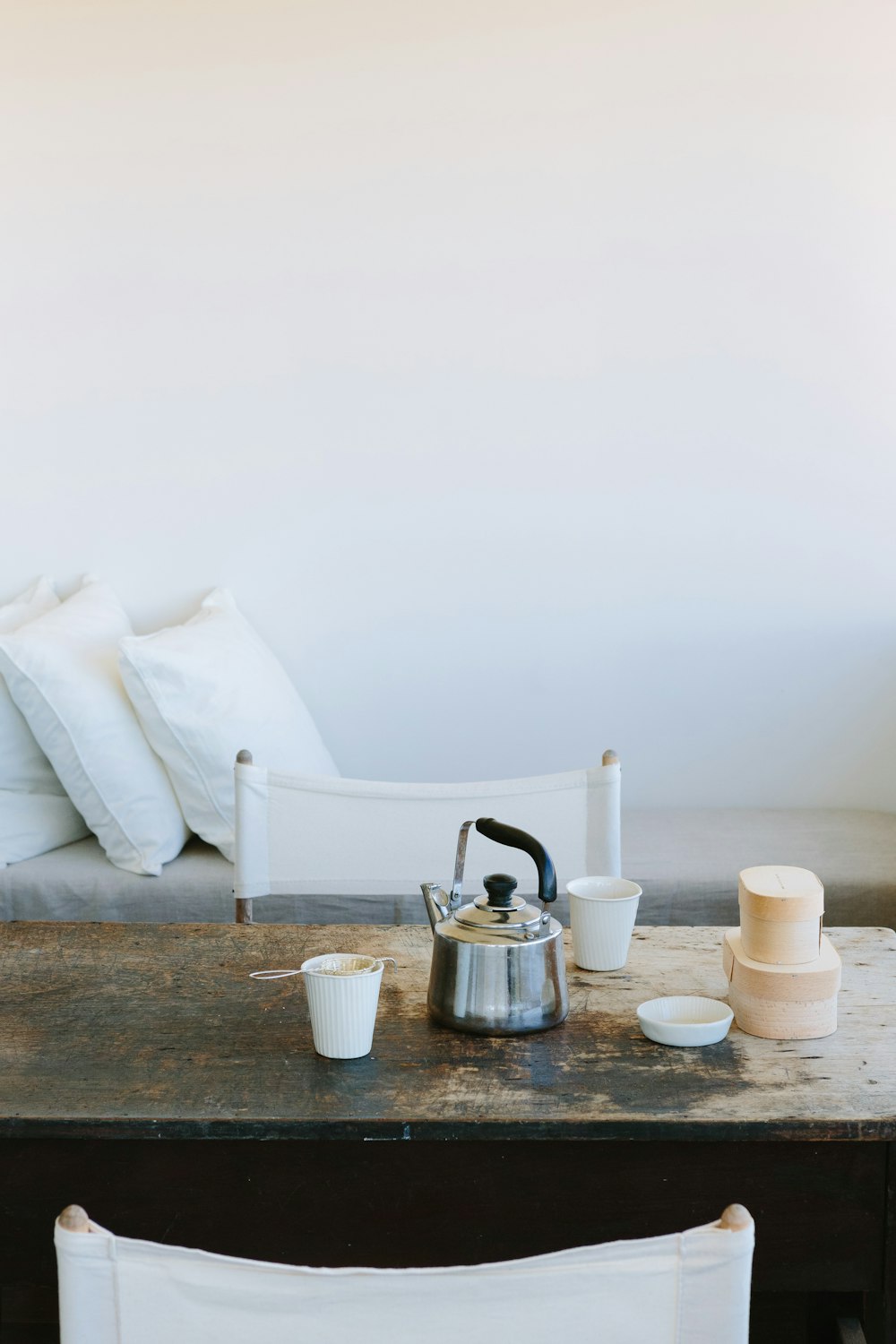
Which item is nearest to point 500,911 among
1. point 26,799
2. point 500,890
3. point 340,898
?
point 500,890

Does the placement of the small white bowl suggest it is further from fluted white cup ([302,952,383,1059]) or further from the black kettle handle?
fluted white cup ([302,952,383,1059])

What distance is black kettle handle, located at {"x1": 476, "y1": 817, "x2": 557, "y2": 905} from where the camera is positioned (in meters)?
1.20

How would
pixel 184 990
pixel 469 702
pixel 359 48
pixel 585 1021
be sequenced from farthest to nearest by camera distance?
pixel 469 702 → pixel 359 48 → pixel 184 990 → pixel 585 1021

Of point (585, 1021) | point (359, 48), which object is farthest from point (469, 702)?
point (585, 1021)

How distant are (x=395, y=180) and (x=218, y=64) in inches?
17.8

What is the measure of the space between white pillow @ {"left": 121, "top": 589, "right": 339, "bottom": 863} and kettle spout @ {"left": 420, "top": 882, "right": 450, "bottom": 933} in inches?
43.1

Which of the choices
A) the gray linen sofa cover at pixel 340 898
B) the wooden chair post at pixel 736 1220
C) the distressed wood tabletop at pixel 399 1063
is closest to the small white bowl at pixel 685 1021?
the distressed wood tabletop at pixel 399 1063

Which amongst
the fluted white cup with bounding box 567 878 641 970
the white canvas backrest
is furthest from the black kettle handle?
the white canvas backrest

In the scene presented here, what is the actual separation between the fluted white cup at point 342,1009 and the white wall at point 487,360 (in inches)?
68.5

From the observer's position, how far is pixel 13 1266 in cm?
102

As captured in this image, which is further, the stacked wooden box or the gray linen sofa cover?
the gray linen sofa cover

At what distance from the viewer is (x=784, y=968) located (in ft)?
3.86

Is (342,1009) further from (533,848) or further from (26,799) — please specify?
(26,799)

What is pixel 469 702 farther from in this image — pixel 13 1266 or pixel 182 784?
pixel 13 1266
